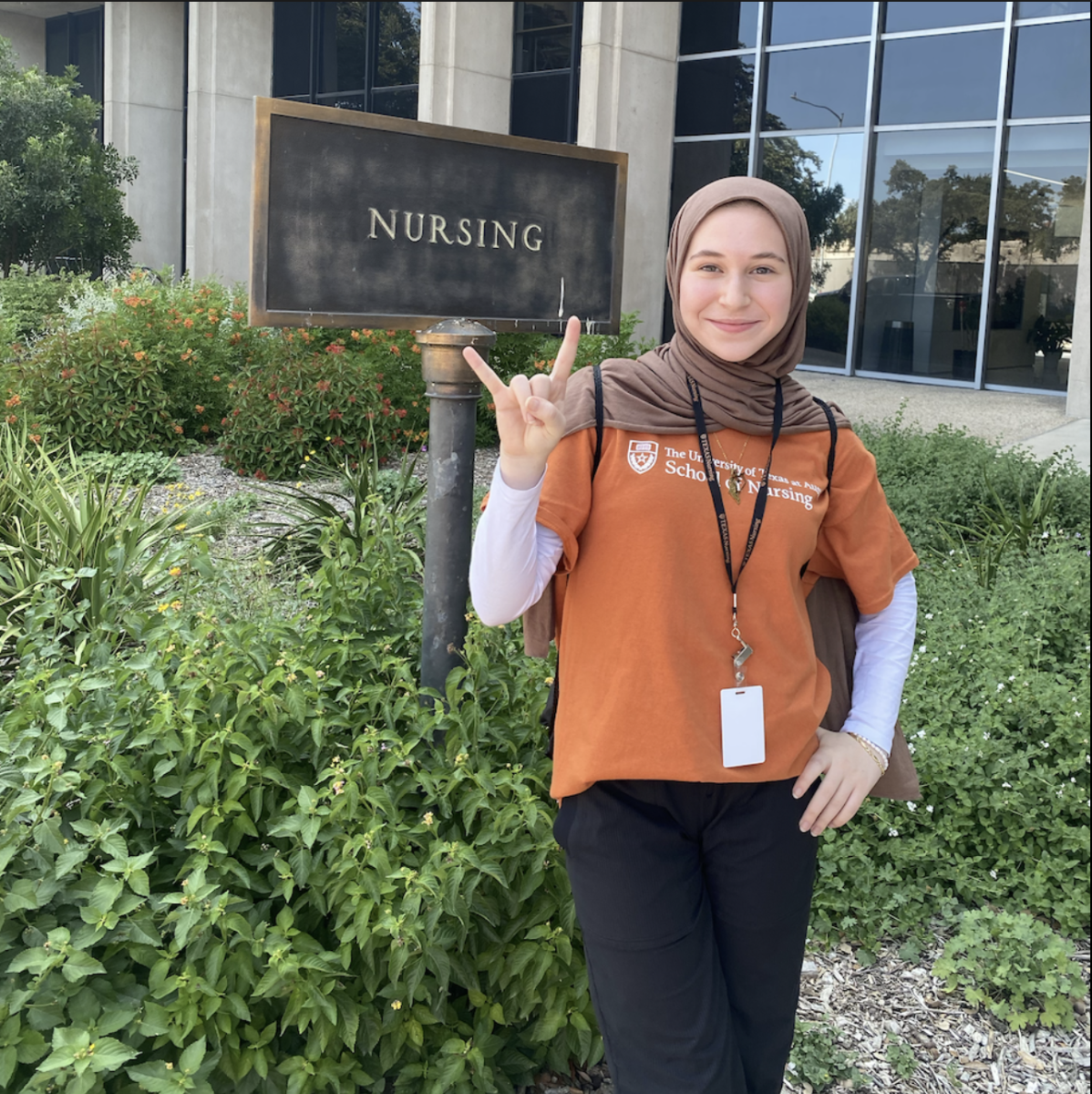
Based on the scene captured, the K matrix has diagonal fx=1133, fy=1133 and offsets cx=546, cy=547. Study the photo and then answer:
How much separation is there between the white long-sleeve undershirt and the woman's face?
392 millimetres

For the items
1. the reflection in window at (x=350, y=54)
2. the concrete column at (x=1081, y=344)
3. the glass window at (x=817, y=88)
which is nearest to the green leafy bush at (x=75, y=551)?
the concrete column at (x=1081, y=344)

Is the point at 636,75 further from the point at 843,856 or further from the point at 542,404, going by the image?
the point at 542,404

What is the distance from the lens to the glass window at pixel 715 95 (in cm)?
1548

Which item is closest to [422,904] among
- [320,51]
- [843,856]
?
[843,856]

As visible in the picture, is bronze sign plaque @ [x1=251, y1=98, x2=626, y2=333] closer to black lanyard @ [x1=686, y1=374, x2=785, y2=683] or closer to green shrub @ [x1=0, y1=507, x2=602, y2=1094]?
green shrub @ [x1=0, y1=507, x2=602, y2=1094]

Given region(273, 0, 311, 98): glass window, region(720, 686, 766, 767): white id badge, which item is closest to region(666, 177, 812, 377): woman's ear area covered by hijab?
region(720, 686, 766, 767): white id badge

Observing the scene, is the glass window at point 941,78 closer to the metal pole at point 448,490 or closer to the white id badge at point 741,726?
the metal pole at point 448,490

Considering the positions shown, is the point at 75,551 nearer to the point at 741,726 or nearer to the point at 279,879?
the point at 279,879

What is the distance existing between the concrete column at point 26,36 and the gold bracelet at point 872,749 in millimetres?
30050

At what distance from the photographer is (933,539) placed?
6473 mm

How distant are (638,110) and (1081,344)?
19.3 ft

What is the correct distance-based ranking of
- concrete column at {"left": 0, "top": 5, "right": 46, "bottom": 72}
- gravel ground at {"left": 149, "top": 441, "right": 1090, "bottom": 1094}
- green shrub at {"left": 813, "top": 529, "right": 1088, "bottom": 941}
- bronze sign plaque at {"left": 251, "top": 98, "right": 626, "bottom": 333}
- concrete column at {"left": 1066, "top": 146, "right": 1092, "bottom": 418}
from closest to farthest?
1. bronze sign plaque at {"left": 251, "top": 98, "right": 626, "bottom": 333}
2. gravel ground at {"left": 149, "top": 441, "right": 1090, "bottom": 1094}
3. green shrub at {"left": 813, "top": 529, "right": 1088, "bottom": 941}
4. concrete column at {"left": 1066, "top": 146, "right": 1092, "bottom": 418}
5. concrete column at {"left": 0, "top": 5, "right": 46, "bottom": 72}

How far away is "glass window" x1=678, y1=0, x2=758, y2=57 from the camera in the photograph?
15.3 meters

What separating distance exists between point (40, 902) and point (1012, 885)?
2801 mm
